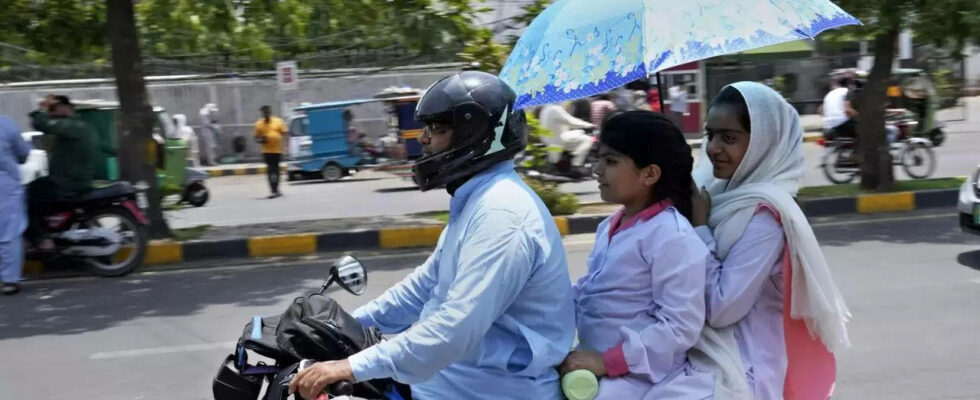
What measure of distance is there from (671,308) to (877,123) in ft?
32.2

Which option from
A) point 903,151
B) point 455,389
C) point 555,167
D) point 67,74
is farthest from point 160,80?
point 455,389

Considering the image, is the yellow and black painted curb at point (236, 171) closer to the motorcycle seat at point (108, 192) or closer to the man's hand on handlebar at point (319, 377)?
the motorcycle seat at point (108, 192)

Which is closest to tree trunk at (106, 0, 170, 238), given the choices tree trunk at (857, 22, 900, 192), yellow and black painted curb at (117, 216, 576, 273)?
yellow and black painted curb at (117, 216, 576, 273)

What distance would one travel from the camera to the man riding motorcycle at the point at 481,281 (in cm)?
204

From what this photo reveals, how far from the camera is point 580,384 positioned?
218cm

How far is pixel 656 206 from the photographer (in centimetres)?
225

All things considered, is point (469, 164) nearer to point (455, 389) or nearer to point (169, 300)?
point (455, 389)

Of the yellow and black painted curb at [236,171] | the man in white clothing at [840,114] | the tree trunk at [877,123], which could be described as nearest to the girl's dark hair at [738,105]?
the tree trunk at [877,123]

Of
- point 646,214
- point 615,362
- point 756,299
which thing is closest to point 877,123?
point 756,299

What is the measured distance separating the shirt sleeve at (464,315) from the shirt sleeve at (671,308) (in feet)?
0.97

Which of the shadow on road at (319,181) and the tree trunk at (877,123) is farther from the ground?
the tree trunk at (877,123)

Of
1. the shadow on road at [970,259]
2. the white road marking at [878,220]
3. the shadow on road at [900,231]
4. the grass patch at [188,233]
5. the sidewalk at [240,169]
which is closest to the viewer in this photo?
the shadow on road at [970,259]

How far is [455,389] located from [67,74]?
21862 millimetres

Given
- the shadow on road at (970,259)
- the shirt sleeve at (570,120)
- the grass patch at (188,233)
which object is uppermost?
the shirt sleeve at (570,120)
